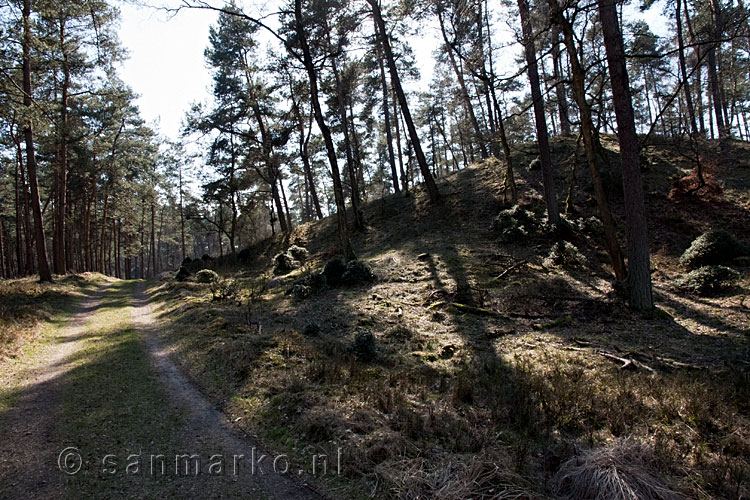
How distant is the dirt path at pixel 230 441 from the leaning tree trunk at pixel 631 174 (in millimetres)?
9284

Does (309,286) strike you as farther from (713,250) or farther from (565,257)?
(713,250)

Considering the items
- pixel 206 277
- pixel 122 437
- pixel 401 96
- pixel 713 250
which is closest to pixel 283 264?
pixel 206 277

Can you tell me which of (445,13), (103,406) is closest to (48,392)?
(103,406)

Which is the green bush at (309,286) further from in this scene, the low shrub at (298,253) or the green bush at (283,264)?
the low shrub at (298,253)

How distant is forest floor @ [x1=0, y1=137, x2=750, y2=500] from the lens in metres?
3.72

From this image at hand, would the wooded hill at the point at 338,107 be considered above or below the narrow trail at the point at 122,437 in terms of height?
above

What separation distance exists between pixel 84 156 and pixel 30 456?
1078 inches

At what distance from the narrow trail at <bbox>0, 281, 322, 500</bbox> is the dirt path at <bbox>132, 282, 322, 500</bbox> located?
1 cm

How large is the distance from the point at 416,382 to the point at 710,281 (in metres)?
9.37

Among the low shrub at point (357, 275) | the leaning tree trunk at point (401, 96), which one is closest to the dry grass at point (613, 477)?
the low shrub at point (357, 275)

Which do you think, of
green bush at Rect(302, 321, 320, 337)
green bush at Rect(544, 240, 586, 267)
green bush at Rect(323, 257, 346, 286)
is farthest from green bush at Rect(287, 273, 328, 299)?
green bush at Rect(544, 240, 586, 267)

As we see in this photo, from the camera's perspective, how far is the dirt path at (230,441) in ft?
12.0

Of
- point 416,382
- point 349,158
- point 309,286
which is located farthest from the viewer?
point 349,158

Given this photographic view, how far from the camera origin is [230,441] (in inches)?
177
